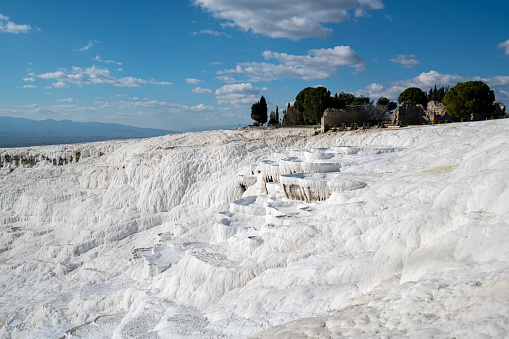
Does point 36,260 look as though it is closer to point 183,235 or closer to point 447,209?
point 183,235

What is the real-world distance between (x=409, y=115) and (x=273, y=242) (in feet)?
68.2

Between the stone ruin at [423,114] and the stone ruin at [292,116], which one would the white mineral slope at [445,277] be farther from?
the stone ruin at [292,116]

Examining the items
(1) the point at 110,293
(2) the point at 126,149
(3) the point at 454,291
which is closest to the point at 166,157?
(2) the point at 126,149

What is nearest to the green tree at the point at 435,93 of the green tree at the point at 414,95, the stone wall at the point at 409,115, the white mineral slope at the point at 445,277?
the green tree at the point at 414,95

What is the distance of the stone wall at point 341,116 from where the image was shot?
28806 mm

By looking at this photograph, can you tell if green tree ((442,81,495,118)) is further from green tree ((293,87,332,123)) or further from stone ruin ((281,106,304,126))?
stone ruin ((281,106,304,126))

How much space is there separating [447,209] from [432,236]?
2.22ft

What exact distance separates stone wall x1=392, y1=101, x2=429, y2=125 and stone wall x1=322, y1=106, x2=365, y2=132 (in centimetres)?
331

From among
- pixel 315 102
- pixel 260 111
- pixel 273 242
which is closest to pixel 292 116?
pixel 260 111

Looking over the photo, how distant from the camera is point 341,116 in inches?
1164

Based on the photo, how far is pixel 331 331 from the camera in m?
4.38

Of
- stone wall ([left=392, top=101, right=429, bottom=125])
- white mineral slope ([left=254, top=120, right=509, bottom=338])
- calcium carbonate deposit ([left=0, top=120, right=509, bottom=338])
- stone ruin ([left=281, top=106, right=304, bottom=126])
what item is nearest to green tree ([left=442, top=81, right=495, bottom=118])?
stone wall ([left=392, top=101, right=429, bottom=125])

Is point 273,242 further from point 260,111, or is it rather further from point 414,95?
point 414,95

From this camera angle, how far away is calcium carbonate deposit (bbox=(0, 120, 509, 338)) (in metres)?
4.83
